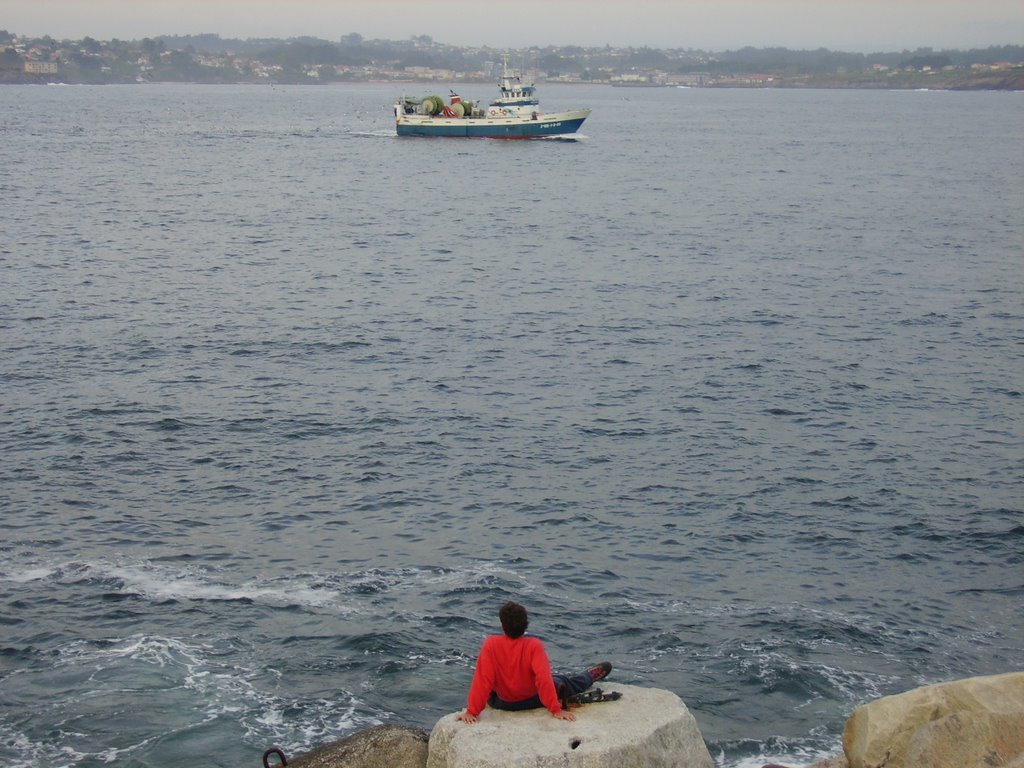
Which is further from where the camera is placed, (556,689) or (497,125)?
(497,125)

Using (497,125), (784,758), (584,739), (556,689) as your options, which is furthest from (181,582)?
(497,125)

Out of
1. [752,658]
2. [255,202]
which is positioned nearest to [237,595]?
[752,658]

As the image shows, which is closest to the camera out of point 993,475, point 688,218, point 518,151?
point 993,475

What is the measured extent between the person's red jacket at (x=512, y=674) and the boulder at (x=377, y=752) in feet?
2.62

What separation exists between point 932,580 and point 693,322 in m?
19.6

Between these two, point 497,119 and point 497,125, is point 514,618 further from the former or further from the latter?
point 497,119

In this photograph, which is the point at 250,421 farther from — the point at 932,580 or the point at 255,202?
the point at 255,202

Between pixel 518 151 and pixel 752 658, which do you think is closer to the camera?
pixel 752 658

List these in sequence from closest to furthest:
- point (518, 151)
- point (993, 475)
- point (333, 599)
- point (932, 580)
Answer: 1. point (333, 599)
2. point (932, 580)
3. point (993, 475)
4. point (518, 151)

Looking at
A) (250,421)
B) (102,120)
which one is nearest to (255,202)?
(250,421)

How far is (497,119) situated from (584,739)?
118 m

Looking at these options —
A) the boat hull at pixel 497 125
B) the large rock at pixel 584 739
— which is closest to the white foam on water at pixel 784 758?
the large rock at pixel 584 739

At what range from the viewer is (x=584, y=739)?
10219 mm

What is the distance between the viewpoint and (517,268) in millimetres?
50219
